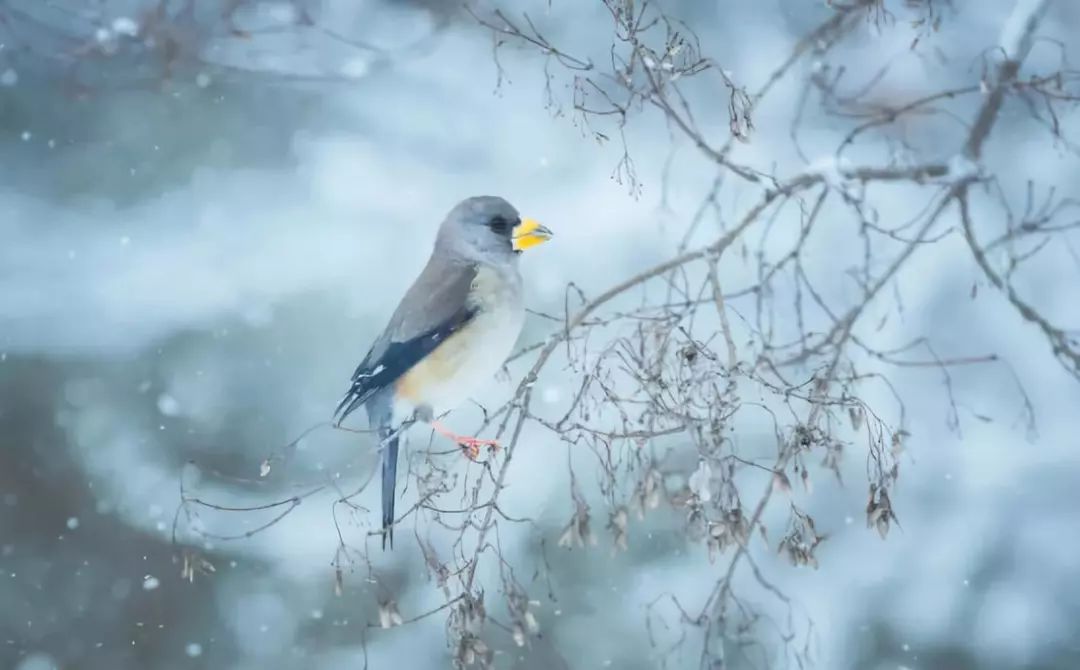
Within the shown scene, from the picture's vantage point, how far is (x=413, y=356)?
172 cm

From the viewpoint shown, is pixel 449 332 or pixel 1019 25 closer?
pixel 449 332

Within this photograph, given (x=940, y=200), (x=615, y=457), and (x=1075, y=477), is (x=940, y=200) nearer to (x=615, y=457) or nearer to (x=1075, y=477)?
(x=1075, y=477)

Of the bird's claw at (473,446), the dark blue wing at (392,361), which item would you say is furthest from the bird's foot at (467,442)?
the dark blue wing at (392,361)

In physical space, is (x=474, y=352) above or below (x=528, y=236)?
below

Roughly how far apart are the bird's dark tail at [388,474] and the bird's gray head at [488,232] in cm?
32

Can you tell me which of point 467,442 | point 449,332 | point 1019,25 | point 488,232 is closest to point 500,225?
point 488,232

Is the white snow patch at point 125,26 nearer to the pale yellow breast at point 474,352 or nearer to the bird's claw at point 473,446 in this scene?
the pale yellow breast at point 474,352

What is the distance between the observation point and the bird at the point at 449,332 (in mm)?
1704

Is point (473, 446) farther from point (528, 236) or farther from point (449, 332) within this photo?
point (528, 236)

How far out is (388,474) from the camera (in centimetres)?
177

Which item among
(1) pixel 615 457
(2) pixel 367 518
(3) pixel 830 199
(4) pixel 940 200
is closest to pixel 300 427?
(2) pixel 367 518

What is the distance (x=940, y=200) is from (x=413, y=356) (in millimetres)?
936

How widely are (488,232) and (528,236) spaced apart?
7 centimetres

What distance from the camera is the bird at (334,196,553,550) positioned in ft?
5.59
